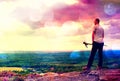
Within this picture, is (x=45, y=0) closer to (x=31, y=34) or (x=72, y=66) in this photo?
(x=31, y=34)

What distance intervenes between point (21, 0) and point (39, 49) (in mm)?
496

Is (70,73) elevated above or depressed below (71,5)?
below

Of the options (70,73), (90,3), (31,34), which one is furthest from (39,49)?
(90,3)

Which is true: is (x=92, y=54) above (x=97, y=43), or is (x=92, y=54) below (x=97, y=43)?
below

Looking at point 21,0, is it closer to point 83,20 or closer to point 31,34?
point 31,34

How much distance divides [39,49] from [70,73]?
0.38 meters

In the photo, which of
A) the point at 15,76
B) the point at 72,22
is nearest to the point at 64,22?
the point at 72,22

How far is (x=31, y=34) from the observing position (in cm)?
338

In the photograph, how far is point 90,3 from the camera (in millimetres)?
3545

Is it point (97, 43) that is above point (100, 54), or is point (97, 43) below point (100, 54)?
above

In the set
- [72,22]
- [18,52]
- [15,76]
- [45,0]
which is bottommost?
[15,76]

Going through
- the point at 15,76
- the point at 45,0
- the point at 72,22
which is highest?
the point at 45,0

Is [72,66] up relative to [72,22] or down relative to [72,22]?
down

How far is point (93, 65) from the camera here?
11.6 ft
